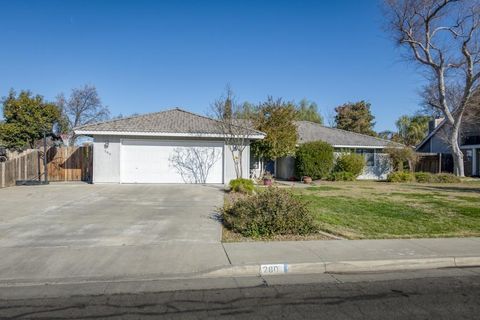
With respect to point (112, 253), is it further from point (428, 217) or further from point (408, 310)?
point (428, 217)

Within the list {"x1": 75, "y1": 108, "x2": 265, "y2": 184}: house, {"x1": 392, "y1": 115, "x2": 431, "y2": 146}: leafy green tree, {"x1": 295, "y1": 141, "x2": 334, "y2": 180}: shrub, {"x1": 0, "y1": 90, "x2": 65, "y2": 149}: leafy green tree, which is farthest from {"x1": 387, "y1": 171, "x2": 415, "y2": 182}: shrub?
{"x1": 0, "y1": 90, "x2": 65, "y2": 149}: leafy green tree

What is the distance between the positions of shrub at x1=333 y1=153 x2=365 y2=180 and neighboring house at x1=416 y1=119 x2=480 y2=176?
13.3 m

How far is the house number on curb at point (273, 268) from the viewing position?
21.1ft

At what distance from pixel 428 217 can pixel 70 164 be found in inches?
768

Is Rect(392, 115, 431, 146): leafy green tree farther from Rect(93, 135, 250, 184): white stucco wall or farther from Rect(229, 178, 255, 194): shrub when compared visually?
Rect(93, 135, 250, 184): white stucco wall

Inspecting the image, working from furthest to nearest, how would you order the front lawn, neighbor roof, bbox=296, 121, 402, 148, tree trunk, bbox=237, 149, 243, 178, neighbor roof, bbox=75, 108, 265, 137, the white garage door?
1. neighbor roof, bbox=296, 121, 402, 148
2. tree trunk, bbox=237, 149, 243, 178
3. the white garage door
4. neighbor roof, bbox=75, 108, 265, 137
5. the front lawn

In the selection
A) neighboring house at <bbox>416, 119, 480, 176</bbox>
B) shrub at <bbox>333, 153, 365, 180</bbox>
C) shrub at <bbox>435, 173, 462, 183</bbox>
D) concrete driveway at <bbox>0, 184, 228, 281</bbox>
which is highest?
neighboring house at <bbox>416, 119, 480, 176</bbox>

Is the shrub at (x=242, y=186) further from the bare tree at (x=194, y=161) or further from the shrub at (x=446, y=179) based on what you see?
Answer: the shrub at (x=446, y=179)

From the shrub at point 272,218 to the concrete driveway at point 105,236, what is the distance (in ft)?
2.18

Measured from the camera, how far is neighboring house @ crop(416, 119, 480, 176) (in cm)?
3422

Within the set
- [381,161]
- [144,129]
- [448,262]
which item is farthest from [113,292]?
[381,161]

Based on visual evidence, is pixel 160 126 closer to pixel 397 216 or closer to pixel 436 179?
pixel 397 216

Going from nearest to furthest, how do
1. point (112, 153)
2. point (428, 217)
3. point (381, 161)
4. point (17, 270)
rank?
point (17, 270)
point (428, 217)
point (112, 153)
point (381, 161)

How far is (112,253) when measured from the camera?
7.26 metres
